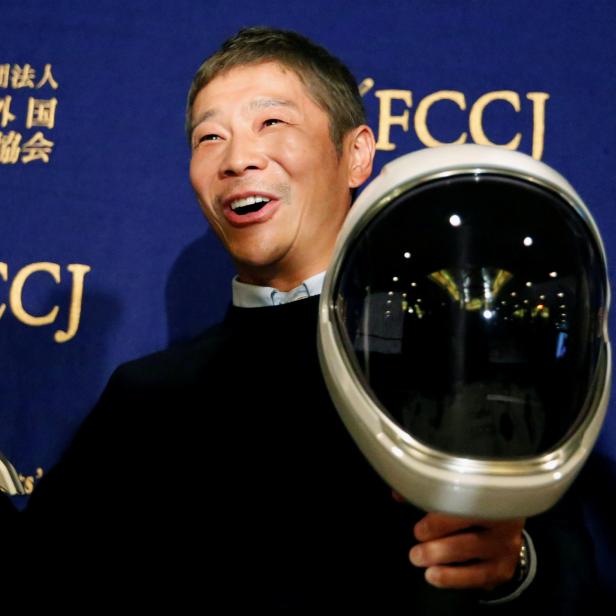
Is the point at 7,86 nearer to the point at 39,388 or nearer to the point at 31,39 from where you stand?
the point at 31,39

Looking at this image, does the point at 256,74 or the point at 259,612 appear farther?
the point at 256,74

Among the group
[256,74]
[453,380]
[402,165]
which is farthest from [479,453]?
[256,74]

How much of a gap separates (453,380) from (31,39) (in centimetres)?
88

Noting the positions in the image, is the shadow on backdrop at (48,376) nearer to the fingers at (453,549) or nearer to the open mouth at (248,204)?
the open mouth at (248,204)

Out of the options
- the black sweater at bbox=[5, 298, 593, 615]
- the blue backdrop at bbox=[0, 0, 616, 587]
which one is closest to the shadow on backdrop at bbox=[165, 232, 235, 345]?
the blue backdrop at bbox=[0, 0, 616, 587]

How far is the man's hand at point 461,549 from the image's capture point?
15.9 inches

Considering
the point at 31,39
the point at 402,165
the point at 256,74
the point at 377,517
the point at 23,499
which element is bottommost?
the point at 23,499

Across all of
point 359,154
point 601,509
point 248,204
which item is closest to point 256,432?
point 248,204

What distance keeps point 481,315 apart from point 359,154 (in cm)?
40

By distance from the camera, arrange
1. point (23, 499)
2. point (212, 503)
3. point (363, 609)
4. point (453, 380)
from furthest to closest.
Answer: point (23, 499) → point (212, 503) → point (363, 609) → point (453, 380)

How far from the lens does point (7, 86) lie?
97cm

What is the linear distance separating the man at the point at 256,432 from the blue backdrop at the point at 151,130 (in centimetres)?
15

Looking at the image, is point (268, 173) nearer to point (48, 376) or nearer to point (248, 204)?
point (248, 204)

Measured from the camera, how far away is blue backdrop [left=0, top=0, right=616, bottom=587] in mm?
866
